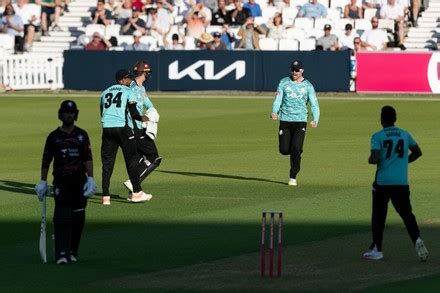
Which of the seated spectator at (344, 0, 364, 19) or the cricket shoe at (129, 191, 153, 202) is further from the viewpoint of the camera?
the seated spectator at (344, 0, 364, 19)

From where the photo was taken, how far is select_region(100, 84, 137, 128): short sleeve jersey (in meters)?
19.7

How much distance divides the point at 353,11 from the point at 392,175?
3295 cm

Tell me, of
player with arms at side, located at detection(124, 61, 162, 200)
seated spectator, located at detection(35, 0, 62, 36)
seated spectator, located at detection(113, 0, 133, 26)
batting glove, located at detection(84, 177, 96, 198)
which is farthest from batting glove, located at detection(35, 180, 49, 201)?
seated spectator, located at detection(35, 0, 62, 36)

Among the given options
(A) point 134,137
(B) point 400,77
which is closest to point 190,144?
(A) point 134,137

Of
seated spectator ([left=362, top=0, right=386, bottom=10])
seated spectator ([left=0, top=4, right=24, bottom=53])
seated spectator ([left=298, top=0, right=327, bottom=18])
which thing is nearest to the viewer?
seated spectator ([left=298, top=0, right=327, bottom=18])

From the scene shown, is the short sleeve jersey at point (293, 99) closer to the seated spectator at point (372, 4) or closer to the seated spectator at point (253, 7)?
the seated spectator at point (253, 7)

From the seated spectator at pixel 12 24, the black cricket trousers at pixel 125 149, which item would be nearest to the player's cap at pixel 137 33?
the seated spectator at pixel 12 24

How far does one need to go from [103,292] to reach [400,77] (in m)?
30.9

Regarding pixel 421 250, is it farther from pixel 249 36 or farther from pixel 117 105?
pixel 249 36

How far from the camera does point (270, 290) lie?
12.9 m

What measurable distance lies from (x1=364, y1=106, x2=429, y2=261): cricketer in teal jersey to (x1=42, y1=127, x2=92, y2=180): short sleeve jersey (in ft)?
10.2

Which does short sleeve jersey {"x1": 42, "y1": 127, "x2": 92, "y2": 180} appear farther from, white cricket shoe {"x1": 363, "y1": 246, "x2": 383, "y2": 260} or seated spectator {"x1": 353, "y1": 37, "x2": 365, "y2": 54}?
seated spectator {"x1": 353, "y1": 37, "x2": 365, "y2": 54}

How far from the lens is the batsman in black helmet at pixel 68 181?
47.5 feet

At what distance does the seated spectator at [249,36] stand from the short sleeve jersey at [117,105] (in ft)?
84.3
